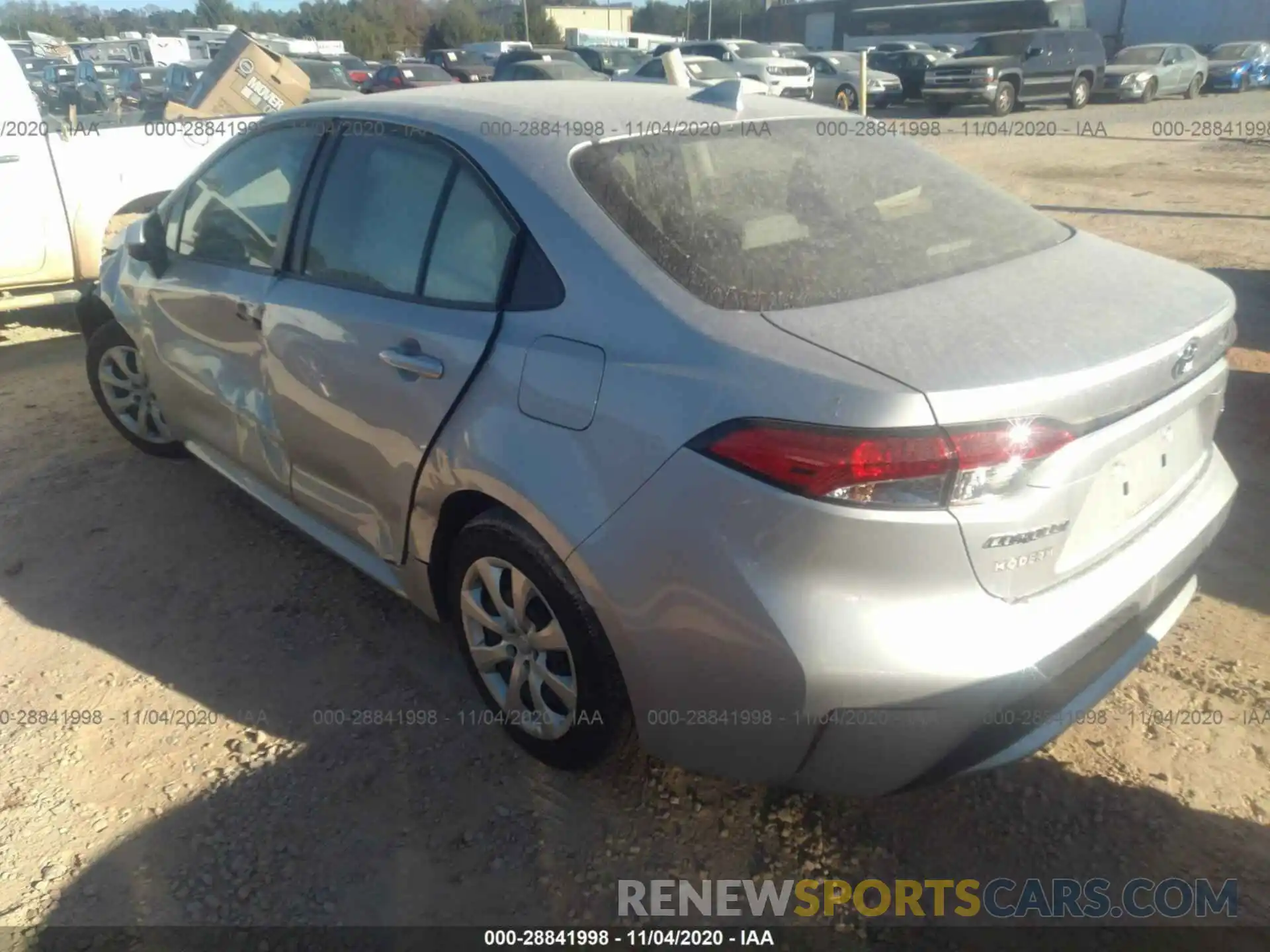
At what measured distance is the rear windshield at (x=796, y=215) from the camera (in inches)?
86.4

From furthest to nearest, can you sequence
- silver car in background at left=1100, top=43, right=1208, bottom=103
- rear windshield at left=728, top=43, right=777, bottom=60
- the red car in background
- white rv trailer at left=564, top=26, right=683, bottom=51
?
1. white rv trailer at left=564, top=26, right=683, bottom=51
2. silver car in background at left=1100, top=43, right=1208, bottom=103
3. rear windshield at left=728, top=43, right=777, bottom=60
4. the red car in background

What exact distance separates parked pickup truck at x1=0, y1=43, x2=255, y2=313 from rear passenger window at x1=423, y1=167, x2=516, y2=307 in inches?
156

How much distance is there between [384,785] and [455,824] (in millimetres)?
257

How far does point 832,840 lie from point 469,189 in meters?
1.89

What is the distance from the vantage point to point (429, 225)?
8.76 ft

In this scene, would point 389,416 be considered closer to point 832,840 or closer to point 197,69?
point 832,840

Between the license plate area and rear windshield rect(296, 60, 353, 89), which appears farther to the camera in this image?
rear windshield rect(296, 60, 353, 89)

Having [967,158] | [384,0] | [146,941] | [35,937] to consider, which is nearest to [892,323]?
[146,941]

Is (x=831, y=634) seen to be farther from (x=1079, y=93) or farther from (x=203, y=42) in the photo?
(x=203, y=42)

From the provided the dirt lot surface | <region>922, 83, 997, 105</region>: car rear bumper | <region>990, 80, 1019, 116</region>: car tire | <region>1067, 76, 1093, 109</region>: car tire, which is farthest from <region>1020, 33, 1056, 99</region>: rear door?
the dirt lot surface

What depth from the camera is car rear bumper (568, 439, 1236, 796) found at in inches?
73.3

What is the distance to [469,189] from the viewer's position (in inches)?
100

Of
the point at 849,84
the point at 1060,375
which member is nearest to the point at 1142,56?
the point at 849,84

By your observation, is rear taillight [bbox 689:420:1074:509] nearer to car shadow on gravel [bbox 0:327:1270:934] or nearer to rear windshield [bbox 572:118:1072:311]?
rear windshield [bbox 572:118:1072:311]
